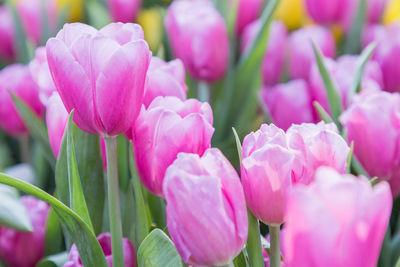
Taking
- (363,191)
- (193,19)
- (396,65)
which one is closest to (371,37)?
(396,65)

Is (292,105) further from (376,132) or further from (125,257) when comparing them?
(125,257)

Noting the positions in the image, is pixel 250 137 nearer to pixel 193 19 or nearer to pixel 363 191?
pixel 363 191

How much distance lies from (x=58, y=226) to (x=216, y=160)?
0.95 feet

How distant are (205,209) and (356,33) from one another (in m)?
0.71

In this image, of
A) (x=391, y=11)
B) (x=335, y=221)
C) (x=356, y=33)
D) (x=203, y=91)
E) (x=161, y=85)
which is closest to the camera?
(x=335, y=221)

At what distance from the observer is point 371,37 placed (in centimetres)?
99

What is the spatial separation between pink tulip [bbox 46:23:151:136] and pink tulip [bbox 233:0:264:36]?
0.61m

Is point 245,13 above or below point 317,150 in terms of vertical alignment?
below

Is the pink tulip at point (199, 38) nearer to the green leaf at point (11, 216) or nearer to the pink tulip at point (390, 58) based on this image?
the pink tulip at point (390, 58)

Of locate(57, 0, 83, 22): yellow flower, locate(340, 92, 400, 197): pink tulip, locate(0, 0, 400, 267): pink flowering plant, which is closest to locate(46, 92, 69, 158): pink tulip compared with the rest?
locate(0, 0, 400, 267): pink flowering plant

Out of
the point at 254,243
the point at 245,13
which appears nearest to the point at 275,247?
the point at 254,243

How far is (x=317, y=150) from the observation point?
402mm

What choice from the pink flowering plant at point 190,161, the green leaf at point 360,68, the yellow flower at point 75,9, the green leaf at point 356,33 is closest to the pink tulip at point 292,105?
the pink flowering plant at point 190,161

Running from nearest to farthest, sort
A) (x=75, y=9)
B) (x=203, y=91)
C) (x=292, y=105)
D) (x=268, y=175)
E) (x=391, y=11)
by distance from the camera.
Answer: (x=268, y=175) → (x=292, y=105) → (x=203, y=91) → (x=391, y=11) → (x=75, y=9)
